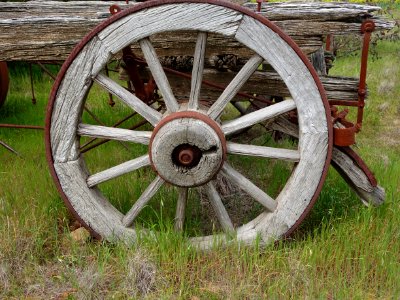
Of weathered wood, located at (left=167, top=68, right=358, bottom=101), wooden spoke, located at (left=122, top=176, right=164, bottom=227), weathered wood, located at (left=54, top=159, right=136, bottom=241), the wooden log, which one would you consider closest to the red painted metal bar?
the wooden log

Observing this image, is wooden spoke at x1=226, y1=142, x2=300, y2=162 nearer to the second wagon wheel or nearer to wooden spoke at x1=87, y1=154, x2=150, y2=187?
the second wagon wheel

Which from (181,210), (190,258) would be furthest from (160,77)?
(190,258)

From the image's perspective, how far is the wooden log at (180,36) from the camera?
253 centimetres

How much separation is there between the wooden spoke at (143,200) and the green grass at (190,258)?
127 mm

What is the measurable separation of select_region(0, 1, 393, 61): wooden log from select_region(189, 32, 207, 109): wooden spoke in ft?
1.10

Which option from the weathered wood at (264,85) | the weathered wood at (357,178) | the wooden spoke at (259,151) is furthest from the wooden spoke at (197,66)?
the weathered wood at (357,178)

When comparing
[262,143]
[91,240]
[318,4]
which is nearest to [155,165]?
[91,240]

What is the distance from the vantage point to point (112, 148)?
4.22 m

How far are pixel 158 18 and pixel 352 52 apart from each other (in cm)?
721

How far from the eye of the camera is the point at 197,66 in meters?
2.45

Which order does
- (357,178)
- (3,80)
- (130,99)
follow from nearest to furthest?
(130,99), (357,178), (3,80)

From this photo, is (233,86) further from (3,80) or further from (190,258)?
(3,80)

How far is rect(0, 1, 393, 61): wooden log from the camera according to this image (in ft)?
8.31

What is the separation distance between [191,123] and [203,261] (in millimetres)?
699
